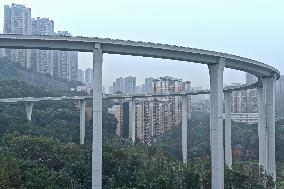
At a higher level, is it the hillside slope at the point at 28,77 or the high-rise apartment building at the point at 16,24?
the high-rise apartment building at the point at 16,24

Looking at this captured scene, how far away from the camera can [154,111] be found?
57.9 meters

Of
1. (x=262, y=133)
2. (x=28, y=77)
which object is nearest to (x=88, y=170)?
(x=262, y=133)

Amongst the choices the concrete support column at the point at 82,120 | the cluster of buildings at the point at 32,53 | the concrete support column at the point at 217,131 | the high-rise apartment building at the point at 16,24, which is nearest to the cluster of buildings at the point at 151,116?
the concrete support column at the point at 82,120

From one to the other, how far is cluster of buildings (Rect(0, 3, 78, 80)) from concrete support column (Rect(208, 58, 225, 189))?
70.3 metres

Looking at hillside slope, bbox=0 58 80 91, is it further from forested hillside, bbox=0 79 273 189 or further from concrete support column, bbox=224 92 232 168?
forested hillside, bbox=0 79 273 189

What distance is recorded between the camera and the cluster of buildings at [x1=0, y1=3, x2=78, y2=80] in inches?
3398

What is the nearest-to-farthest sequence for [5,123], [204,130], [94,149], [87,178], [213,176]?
[94,149] → [213,176] → [87,178] → [5,123] → [204,130]

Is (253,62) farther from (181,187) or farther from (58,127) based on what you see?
(58,127)

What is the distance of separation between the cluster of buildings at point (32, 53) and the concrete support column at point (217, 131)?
70.3 metres

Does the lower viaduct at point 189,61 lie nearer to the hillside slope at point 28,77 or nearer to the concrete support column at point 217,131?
the concrete support column at point 217,131

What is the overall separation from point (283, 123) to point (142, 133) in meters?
27.3

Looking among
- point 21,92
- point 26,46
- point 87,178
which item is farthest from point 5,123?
point 26,46

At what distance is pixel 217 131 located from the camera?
2077 centimetres

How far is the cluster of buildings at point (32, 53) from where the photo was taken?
86312 millimetres
